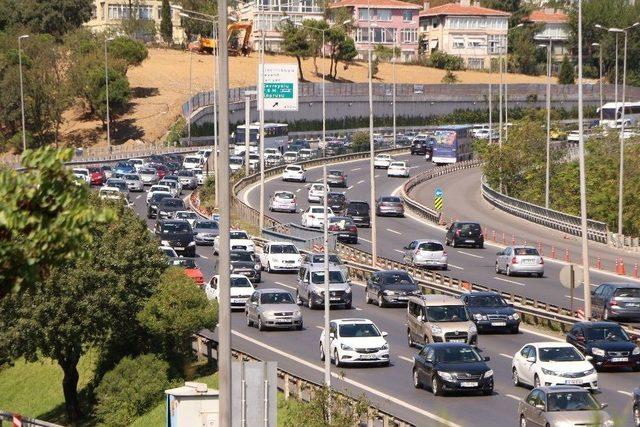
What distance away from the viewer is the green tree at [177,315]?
42875mm

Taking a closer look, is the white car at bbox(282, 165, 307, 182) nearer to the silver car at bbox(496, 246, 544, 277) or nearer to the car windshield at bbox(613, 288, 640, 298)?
the silver car at bbox(496, 246, 544, 277)

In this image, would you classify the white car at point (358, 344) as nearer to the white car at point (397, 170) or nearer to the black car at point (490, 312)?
the black car at point (490, 312)

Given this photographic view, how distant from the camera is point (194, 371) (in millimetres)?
42469

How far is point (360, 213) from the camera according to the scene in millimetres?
80938

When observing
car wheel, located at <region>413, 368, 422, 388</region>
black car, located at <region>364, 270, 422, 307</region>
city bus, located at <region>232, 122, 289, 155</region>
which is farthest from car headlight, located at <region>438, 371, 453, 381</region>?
city bus, located at <region>232, 122, 289, 155</region>

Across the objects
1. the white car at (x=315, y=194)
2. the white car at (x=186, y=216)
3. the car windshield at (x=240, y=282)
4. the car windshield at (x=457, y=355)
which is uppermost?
the car windshield at (x=457, y=355)

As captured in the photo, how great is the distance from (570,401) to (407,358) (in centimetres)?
1342

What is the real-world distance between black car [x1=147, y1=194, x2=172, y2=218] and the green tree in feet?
120

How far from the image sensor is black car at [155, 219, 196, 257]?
66.1 metres

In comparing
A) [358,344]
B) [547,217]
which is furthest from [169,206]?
[358,344]

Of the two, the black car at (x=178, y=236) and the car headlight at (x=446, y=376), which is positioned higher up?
the car headlight at (x=446, y=376)

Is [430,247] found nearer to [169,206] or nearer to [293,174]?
[169,206]

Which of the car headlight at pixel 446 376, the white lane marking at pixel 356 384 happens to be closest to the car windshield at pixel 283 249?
the white lane marking at pixel 356 384

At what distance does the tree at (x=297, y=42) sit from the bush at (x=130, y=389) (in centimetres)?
A: 13488
